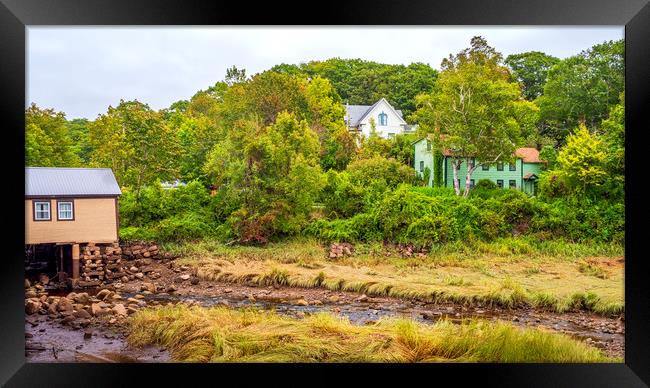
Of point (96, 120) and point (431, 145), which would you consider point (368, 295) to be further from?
point (96, 120)

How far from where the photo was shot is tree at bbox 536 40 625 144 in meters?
4.54

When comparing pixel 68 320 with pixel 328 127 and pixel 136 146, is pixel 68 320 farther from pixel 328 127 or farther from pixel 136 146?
pixel 328 127

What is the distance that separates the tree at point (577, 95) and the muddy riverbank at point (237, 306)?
61.7 inches

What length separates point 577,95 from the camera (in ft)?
15.1

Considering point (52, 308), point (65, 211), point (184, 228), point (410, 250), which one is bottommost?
point (52, 308)

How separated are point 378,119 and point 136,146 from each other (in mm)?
2155

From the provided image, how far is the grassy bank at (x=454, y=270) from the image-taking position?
4.53 meters

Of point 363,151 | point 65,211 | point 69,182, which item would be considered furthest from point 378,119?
point 65,211

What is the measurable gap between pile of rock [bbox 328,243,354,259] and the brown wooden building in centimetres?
190

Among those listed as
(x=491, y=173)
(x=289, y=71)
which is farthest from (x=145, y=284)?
(x=491, y=173)

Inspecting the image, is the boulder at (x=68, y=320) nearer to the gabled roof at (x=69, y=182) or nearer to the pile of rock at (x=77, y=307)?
the pile of rock at (x=77, y=307)

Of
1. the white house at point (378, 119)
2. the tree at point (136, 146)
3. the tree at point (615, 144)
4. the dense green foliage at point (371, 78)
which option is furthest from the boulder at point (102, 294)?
the tree at point (615, 144)

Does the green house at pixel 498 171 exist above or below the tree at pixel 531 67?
below

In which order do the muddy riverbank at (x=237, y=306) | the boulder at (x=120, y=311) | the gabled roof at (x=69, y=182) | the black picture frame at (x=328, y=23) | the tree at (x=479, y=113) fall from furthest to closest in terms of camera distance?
the tree at (x=479, y=113)
the boulder at (x=120, y=311)
the gabled roof at (x=69, y=182)
the muddy riverbank at (x=237, y=306)
the black picture frame at (x=328, y=23)
